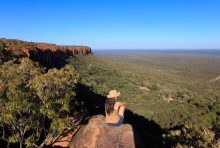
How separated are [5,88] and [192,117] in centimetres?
2650

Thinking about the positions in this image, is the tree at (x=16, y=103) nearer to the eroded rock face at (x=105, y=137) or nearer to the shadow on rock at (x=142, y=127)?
the eroded rock face at (x=105, y=137)

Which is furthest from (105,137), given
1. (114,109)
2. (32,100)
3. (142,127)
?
(142,127)

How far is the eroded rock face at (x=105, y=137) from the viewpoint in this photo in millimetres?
10484

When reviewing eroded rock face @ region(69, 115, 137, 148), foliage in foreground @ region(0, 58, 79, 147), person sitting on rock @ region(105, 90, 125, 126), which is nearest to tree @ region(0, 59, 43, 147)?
foliage in foreground @ region(0, 58, 79, 147)

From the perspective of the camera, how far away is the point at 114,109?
10.2m

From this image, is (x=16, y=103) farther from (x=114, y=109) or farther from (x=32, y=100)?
(x=114, y=109)

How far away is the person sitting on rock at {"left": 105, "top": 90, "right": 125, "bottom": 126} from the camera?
33.4 ft

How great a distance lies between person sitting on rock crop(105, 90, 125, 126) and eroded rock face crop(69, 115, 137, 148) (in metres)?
0.27

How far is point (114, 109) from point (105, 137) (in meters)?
1.40

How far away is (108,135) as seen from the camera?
35.2 ft

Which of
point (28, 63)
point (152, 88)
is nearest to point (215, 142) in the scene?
point (28, 63)

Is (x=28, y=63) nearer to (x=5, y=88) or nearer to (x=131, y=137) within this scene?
(x=5, y=88)

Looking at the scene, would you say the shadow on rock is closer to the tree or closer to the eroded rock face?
the eroded rock face

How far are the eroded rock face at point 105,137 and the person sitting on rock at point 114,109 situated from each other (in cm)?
27
